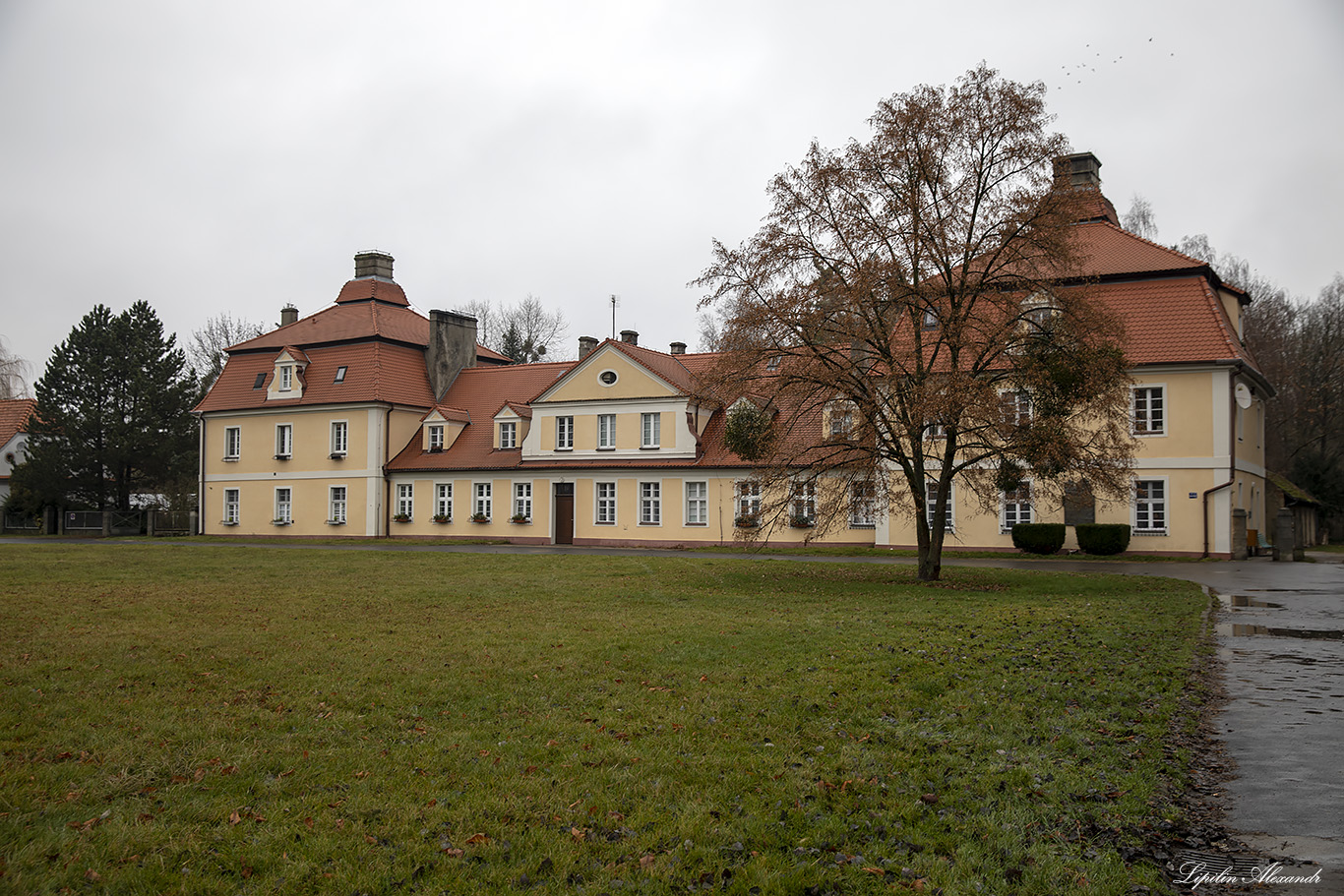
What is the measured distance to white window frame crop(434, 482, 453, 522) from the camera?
42.9 m

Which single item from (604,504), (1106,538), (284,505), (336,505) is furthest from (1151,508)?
(284,505)

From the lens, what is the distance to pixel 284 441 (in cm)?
4628

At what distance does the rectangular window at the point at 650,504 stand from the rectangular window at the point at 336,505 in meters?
14.1

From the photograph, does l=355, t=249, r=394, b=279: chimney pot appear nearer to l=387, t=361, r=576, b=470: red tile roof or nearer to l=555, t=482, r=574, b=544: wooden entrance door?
l=387, t=361, r=576, b=470: red tile roof

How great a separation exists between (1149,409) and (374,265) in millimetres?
35713

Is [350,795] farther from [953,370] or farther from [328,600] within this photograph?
[953,370]

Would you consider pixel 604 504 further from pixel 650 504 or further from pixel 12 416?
pixel 12 416

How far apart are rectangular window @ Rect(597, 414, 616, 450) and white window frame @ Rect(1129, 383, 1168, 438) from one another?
18704 mm

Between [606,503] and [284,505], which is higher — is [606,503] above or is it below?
above

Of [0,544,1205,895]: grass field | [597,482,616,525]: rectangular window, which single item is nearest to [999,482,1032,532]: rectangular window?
[597,482,616,525]: rectangular window

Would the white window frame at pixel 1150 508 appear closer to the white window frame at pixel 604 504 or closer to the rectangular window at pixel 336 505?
the white window frame at pixel 604 504

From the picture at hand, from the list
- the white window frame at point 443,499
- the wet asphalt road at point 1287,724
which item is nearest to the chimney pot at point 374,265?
the white window frame at point 443,499

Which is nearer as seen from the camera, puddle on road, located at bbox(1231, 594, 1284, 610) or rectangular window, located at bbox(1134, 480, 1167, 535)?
puddle on road, located at bbox(1231, 594, 1284, 610)

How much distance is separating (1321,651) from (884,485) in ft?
33.1
